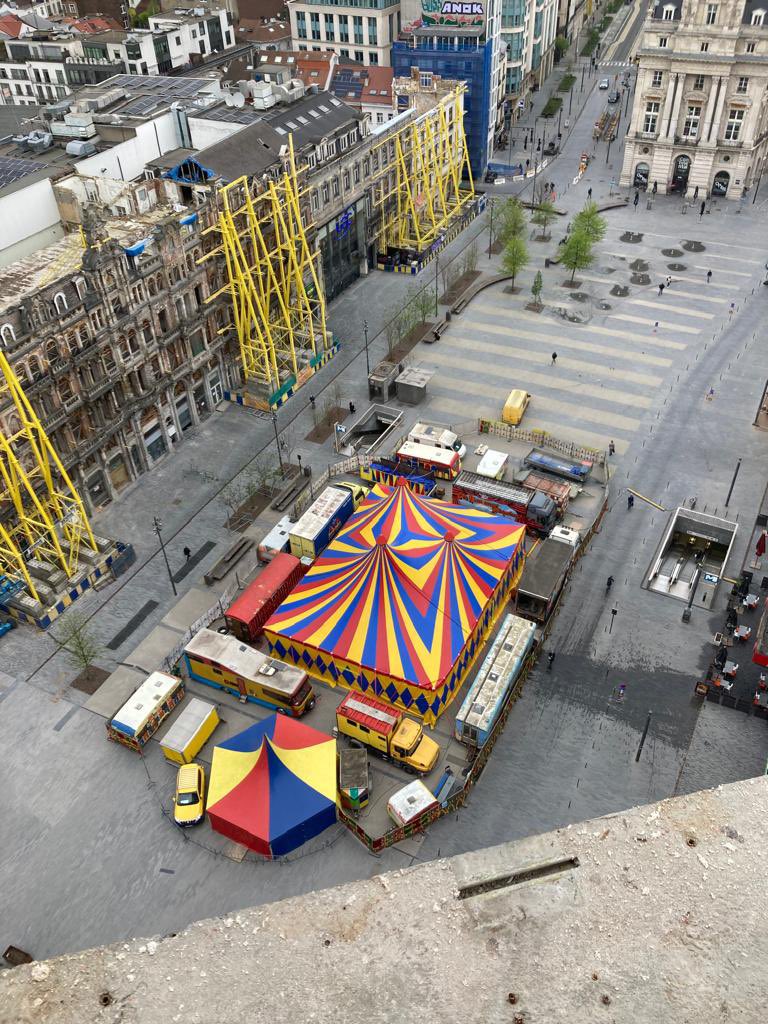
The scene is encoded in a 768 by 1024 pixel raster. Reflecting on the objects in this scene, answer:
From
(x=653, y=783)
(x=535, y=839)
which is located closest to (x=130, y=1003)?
(x=535, y=839)

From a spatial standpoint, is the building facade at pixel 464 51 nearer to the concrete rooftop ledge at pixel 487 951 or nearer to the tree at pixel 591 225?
the tree at pixel 591 225

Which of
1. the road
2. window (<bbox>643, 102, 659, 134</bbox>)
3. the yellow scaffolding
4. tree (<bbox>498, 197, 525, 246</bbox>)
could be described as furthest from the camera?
window (<bbox>643, 102, 659, 134</bbox>)

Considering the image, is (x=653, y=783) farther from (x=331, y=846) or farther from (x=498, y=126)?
(x=498, y=126)

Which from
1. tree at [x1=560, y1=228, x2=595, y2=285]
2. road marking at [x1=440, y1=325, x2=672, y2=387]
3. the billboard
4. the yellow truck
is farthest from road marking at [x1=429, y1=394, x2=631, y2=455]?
the billboard

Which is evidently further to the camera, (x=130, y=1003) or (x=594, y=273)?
(x=594, y=273)

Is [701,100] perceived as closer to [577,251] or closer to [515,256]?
[577,251]

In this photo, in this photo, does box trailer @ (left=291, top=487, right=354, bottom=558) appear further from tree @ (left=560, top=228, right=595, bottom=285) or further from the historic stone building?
tree @ (left=560, top=228, right=595, bottom=285)

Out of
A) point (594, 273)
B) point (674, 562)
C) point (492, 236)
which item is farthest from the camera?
point (492, 236)

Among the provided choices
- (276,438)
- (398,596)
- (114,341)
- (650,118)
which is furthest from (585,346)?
(650,118)
